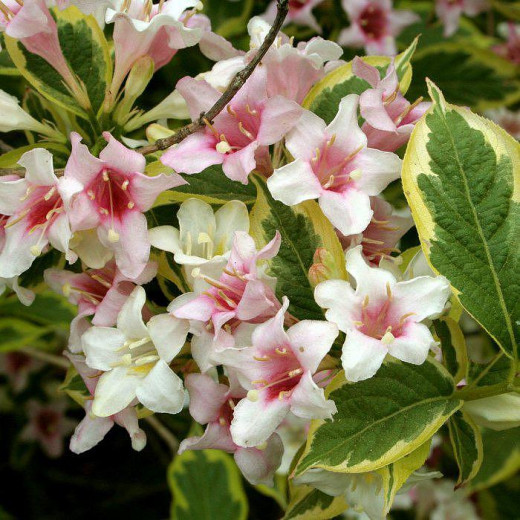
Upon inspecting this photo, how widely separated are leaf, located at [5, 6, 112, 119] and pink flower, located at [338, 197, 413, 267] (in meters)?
0.33

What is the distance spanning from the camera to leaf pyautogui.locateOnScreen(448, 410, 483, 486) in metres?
0.82

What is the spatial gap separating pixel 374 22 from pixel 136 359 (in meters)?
1.03

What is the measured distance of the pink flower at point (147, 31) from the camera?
32.2 inches

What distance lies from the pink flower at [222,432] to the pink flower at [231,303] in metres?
0.05

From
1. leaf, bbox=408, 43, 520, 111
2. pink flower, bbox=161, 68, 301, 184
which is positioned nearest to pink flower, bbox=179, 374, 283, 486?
Answer: pink flower, bbox=161, 68, 301, 184

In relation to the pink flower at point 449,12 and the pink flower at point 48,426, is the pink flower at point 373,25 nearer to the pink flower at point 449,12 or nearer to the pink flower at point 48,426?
the pink flower at point 449,12

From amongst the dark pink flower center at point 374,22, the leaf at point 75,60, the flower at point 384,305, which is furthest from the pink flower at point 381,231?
the dark pink flower center at point 374,22

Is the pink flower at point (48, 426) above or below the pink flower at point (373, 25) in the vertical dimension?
below

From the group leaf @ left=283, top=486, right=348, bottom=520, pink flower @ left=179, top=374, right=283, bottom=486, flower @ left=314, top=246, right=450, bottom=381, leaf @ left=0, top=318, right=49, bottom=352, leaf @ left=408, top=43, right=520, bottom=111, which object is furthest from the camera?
leaf @ left=408, top=43, right=520, bottom=111

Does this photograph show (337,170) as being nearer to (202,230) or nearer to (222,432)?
(202,230)

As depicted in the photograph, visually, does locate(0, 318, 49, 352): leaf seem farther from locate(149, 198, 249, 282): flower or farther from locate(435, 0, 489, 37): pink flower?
locate(435, 0, 489, 37): pink flower

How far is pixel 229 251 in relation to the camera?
764mm

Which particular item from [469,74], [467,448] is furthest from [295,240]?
[469,74]

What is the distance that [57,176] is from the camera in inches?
31.4
